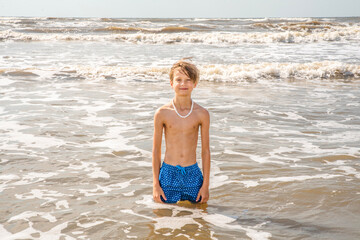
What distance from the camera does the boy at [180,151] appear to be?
10.9ft

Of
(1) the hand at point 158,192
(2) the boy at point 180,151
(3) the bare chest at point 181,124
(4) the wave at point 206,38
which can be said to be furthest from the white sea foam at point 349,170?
(4) the wave at point 206,38

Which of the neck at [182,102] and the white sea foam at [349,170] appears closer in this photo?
the neck at [182,102]

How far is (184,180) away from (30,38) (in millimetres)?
23578

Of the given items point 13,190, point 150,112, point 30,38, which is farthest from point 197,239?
point 30,38

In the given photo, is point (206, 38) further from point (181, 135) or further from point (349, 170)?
point (181, 135)

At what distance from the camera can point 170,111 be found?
3314mm

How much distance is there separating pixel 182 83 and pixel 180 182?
0.84m

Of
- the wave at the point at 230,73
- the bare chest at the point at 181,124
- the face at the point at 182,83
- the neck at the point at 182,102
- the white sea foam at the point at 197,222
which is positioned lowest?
the white sea foam at the point at 197,222

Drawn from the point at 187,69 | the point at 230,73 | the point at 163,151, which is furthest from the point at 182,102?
the point at 230,73

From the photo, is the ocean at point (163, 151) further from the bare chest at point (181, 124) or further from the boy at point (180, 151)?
the bare chest at point (181, 124)

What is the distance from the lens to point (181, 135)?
11.0ft

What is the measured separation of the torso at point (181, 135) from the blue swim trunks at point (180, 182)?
0.19 ft

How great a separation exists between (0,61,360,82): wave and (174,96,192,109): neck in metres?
7.76

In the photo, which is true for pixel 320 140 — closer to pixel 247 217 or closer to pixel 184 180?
pixel 247 217
